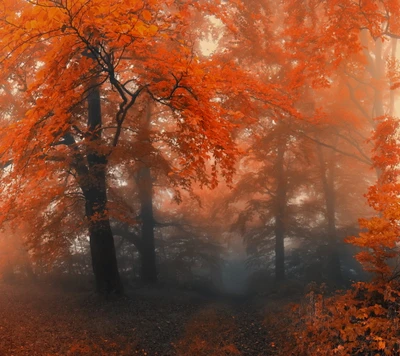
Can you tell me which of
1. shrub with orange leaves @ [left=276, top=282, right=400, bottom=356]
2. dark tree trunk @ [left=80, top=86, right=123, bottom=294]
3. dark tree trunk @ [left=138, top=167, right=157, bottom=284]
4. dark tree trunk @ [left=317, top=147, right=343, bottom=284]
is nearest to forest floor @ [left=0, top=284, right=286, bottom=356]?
dark tree trunk @ [left=80, top=86, right=123, bottom=294]

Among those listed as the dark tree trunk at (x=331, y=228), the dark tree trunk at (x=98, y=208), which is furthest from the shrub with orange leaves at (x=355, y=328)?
the dark tree trunk at (x=331, y=228)

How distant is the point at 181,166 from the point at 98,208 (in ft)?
14.3

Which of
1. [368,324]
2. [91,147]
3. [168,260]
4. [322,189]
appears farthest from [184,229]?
[368,324]

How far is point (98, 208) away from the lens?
10.8 meters

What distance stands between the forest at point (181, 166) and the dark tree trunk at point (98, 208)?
0.22ft

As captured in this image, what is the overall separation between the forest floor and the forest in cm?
7

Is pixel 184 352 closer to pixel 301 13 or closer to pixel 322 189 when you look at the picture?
pixel 301 13

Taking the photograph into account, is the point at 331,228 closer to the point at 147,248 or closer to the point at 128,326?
the point at 147,248

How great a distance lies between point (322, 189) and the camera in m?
18.6

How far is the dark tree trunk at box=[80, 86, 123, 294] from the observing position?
1002cm

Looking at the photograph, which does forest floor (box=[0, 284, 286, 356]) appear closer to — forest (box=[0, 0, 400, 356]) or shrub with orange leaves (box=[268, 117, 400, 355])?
forest (box=[0, 0, 400, 356])

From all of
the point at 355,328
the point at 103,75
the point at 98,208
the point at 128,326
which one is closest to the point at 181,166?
the point at 103,75

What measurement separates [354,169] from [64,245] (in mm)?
17040

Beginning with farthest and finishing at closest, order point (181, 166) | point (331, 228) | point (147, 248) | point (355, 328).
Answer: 1. point (331, 228)
2. point (147, 248)
3. point (181, 166)
4. point (355, 328)
